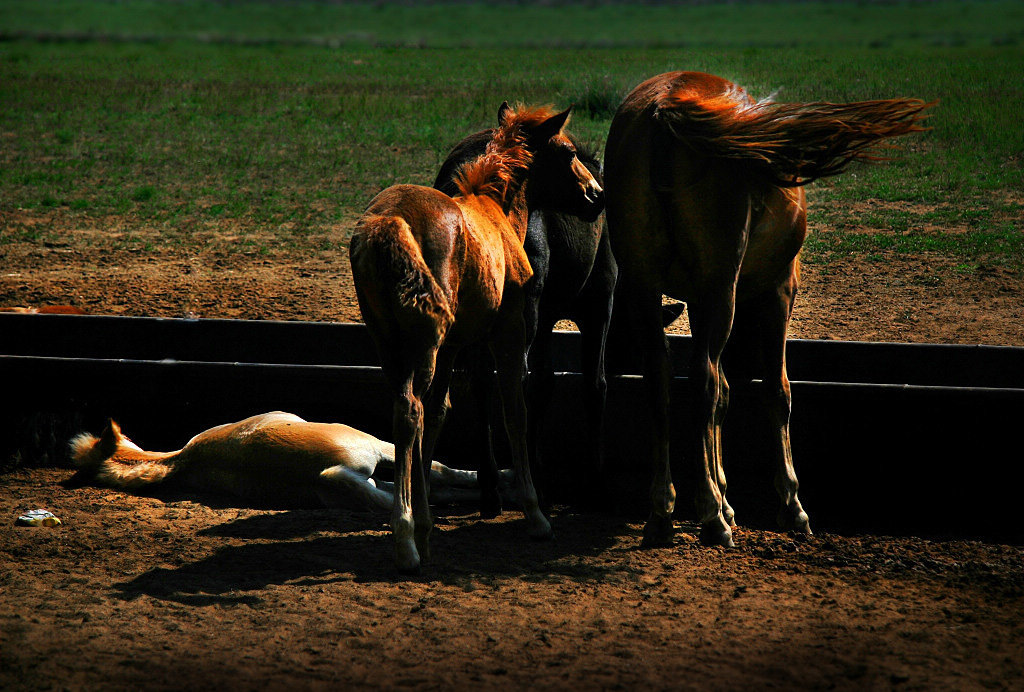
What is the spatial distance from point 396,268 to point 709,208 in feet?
5.05

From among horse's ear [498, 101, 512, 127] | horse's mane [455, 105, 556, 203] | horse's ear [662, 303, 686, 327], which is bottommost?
horse's ear [662, 303, 686, 327]

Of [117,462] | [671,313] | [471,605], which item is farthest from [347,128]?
[471,605]

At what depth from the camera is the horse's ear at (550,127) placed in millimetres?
5246

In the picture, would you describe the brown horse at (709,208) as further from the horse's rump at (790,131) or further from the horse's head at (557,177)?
the horse's head at (557,177)

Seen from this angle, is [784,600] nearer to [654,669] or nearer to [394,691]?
[654,669]

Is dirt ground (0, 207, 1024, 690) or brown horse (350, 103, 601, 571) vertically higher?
brown horse (350, 103, 601, 571)

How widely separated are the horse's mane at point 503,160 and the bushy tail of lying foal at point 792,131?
2.78 feet

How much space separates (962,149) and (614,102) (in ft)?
17.3

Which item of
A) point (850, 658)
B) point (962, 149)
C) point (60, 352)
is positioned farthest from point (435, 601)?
point (962, 149)

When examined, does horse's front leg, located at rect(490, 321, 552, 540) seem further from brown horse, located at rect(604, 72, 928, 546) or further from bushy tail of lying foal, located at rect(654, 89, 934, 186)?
bushy tail of lying foal, located at rect(654, 89, 934, 186)

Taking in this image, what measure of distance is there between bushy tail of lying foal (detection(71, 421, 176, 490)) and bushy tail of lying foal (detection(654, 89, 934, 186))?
3330 mm

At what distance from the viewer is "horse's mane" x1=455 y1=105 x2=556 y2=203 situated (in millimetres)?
5043

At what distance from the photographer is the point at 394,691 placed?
3.38 m

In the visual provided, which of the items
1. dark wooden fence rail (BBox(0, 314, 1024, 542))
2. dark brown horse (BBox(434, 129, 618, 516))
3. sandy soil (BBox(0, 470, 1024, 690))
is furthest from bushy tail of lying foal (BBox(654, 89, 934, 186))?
sandy soil (BBox(0, 470, 1024, 690))
